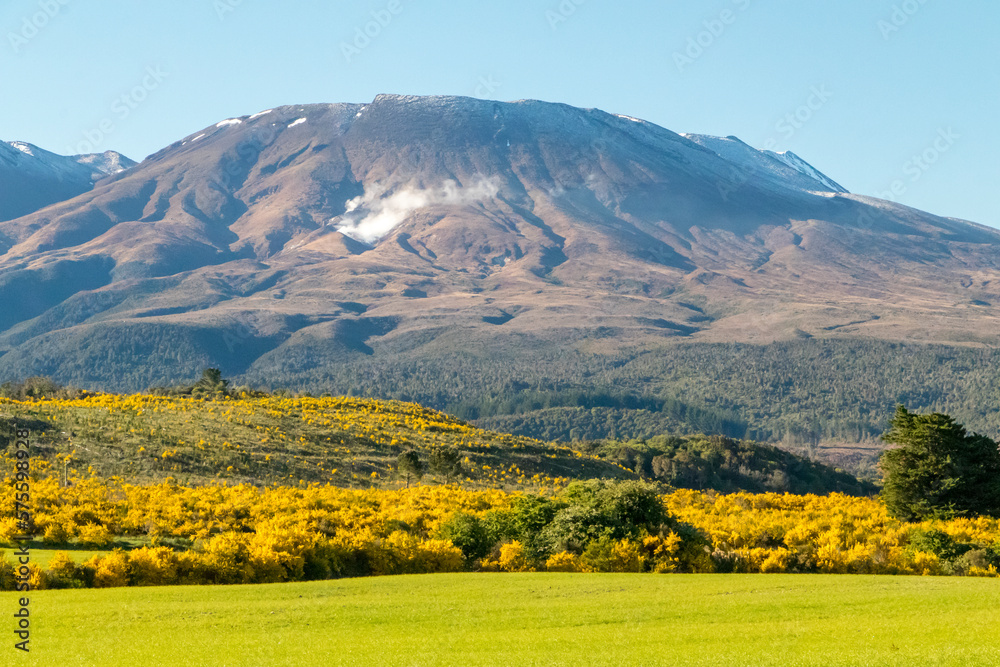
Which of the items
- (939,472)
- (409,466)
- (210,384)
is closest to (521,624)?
(939,472)

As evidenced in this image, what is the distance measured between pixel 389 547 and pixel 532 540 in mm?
4713

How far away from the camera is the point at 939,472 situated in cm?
3684

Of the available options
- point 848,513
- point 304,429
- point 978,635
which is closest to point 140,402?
point 304,429

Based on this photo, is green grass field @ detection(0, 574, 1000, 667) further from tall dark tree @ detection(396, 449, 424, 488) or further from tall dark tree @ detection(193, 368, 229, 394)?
tall dark tree @ detection(193, 368, 229, 394)

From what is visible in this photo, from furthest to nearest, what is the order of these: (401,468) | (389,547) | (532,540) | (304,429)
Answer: (304,429)
(401,468)
(532,540)
(389,547)

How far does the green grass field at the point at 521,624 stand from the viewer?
18.0 metres

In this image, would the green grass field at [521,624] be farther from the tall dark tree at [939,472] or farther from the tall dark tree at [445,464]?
the tall dark tree at [445,464]

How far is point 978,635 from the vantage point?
18.9 metres

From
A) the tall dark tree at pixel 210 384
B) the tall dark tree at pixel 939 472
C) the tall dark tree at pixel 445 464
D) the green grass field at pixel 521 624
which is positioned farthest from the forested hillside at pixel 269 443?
the green grass field at pixel 521 624

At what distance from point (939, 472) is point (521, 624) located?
72.2ft

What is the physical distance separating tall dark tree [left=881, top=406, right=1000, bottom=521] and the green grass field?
36.2ft

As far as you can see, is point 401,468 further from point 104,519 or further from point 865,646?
point 865,646

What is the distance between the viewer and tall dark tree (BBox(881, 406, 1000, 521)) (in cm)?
3647

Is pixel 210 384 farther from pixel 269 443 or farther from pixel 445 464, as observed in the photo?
pixel 445 464
